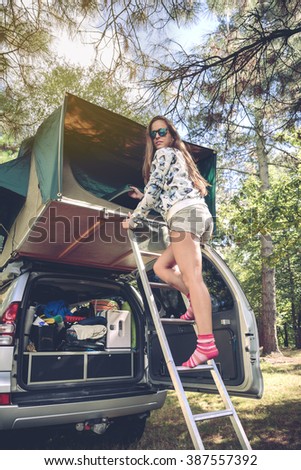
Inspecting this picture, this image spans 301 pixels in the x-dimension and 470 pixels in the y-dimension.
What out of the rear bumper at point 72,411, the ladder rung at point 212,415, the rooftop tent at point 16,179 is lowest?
the rear bumper at point 72,411

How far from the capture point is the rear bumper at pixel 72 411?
2.26 m

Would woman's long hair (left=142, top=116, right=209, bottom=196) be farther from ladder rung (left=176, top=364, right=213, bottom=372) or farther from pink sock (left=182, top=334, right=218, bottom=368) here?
ladder rung (left=176, top=364, right=213, bottom=372)

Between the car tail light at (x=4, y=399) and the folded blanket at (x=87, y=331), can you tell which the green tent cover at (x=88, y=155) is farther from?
the car tail light at (x=4, y=399)

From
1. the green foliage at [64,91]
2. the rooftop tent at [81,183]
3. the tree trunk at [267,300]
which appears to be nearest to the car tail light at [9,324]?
the rooftop tent at [81,183]

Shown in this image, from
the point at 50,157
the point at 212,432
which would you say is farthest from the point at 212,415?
the point at 50,157

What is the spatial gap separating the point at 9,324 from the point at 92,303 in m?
1.37

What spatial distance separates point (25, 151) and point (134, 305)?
6.45 feet

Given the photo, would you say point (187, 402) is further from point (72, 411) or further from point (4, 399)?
point (4, 399)

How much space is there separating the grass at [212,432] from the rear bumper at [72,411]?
51cm

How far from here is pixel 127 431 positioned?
3.11m

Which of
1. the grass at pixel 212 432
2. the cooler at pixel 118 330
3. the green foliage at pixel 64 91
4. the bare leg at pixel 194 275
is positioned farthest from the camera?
the green foliage at pixel 64 91

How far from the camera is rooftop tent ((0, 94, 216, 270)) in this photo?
8.77 feet

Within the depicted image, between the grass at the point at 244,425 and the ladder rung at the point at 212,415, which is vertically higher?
the ladder rung at the point at 212,415
